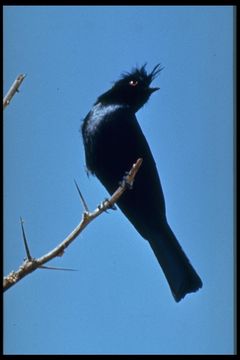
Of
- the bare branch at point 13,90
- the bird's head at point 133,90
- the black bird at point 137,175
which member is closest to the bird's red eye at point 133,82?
the bird's head at point 133,90

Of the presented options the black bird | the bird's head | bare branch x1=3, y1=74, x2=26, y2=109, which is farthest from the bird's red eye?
bare branch x1=3, y1=74, x2=26, y2=109

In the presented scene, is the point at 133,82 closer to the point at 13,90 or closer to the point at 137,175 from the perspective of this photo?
the point at 137,175

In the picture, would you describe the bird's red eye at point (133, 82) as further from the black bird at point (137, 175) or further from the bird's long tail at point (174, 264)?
the bird's long tail at point (174, 264)

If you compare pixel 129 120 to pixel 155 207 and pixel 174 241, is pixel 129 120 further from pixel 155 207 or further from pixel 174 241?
pixel 174 241

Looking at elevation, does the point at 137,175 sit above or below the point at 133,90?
below

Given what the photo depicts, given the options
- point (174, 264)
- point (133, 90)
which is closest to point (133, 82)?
point (133, 90)

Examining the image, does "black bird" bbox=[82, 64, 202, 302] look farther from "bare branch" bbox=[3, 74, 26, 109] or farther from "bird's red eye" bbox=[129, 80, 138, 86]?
"bare branch" bbox=[3, 74, 26, 109]
